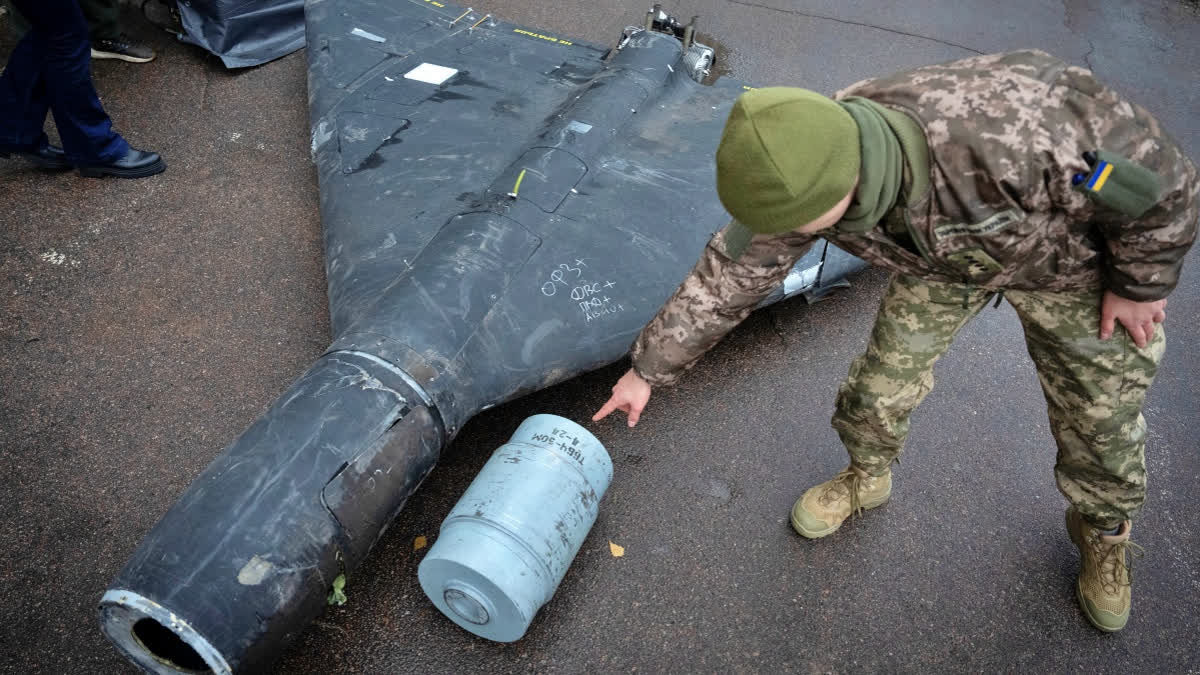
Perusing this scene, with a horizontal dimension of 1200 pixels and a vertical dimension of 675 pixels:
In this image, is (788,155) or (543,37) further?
(543,37)

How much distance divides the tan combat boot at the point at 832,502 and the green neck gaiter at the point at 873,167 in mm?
1278

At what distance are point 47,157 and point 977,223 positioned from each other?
435cm

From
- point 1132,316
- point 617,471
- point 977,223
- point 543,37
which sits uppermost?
→ point 977,223

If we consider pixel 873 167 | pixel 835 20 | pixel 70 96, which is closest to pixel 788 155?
pixel 873 167

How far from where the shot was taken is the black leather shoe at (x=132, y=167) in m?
3.88

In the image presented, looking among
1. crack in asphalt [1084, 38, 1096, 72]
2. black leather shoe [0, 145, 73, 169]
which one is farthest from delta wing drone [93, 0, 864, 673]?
crack in asphalt [1084, 38, 1096, 72]

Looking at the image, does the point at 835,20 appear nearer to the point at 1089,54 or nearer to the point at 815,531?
the point at 1089,54

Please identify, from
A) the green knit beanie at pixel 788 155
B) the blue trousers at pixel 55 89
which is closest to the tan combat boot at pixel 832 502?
the green knit beanie at pixel 788 155

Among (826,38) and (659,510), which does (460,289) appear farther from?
(826,38)

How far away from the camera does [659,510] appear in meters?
2.77

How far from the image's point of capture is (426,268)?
2545 mm

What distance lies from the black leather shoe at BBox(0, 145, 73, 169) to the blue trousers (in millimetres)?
51

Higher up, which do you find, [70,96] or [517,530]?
[70,96]

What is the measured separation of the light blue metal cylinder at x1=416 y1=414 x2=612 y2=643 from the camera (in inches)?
82.7
